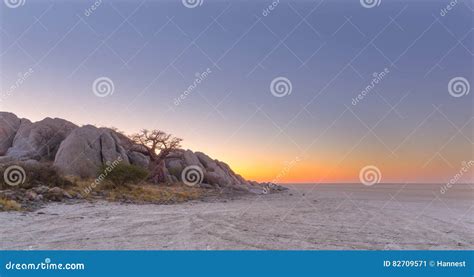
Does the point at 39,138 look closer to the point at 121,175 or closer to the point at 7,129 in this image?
the point at 7,129

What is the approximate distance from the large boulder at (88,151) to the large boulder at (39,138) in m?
2.08

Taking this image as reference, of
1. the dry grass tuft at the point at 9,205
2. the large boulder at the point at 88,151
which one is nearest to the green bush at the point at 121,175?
the large boulder at the point at 88,151

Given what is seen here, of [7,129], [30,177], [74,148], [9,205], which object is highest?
[7,129]

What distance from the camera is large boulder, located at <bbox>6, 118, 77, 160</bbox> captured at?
80.2 feet

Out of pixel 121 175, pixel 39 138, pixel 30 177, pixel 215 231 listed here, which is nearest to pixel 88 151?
pixel 39 138

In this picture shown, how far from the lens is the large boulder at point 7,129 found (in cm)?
2603

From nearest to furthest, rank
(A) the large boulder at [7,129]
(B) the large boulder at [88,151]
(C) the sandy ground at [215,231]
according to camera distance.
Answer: (C) the sandy ground at [215,231], (B) the large boulder at [88,151], (A) the large boulder at [7,129]

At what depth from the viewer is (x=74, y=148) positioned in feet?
74.8

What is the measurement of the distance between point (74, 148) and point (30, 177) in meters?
10.3

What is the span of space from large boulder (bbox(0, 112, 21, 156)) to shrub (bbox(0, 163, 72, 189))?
13.6 metres

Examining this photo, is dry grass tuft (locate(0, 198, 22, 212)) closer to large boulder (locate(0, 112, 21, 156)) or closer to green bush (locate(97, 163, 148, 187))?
green bush (locate(97, 163, 148, 187))

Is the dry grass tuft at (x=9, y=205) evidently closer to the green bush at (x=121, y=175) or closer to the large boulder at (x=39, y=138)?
the green bush at (x=121, y=175)
